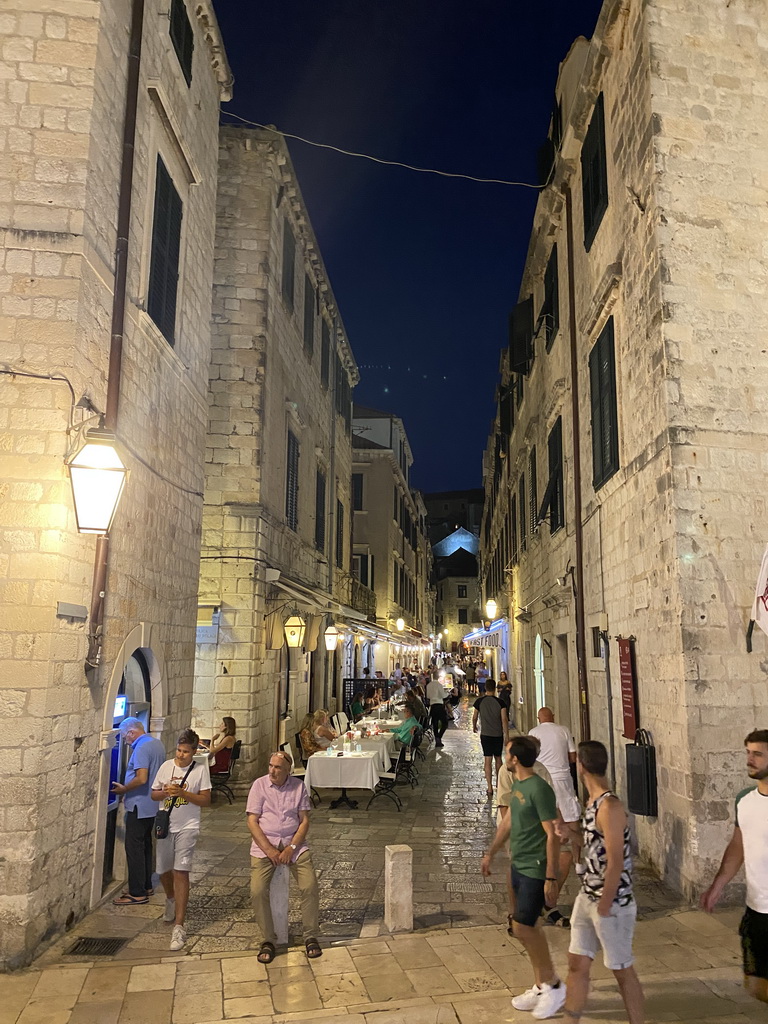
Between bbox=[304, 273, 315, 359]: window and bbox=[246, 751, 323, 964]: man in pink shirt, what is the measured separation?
1305 cm

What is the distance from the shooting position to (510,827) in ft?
16.5

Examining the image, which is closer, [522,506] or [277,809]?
[277,809]

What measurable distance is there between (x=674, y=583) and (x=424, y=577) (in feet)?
170

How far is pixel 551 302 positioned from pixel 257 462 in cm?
625

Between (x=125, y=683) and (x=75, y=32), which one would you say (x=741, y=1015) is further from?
(x=75, y=32)

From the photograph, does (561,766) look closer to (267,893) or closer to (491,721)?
(267,893)

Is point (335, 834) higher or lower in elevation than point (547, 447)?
lower

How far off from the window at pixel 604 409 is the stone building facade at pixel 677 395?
4cm

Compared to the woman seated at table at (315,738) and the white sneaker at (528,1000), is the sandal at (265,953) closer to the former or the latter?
the white sneaker at (528,1000)

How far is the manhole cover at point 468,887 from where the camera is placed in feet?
23.1

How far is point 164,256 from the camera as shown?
331 inches

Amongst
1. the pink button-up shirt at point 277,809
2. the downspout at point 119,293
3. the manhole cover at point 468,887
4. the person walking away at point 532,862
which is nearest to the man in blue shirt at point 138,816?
the downspout at point 119,293

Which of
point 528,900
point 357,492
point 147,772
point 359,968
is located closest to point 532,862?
point 528,900

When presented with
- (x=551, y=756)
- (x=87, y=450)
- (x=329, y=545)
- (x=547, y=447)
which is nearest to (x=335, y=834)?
(x=551, y=756)
